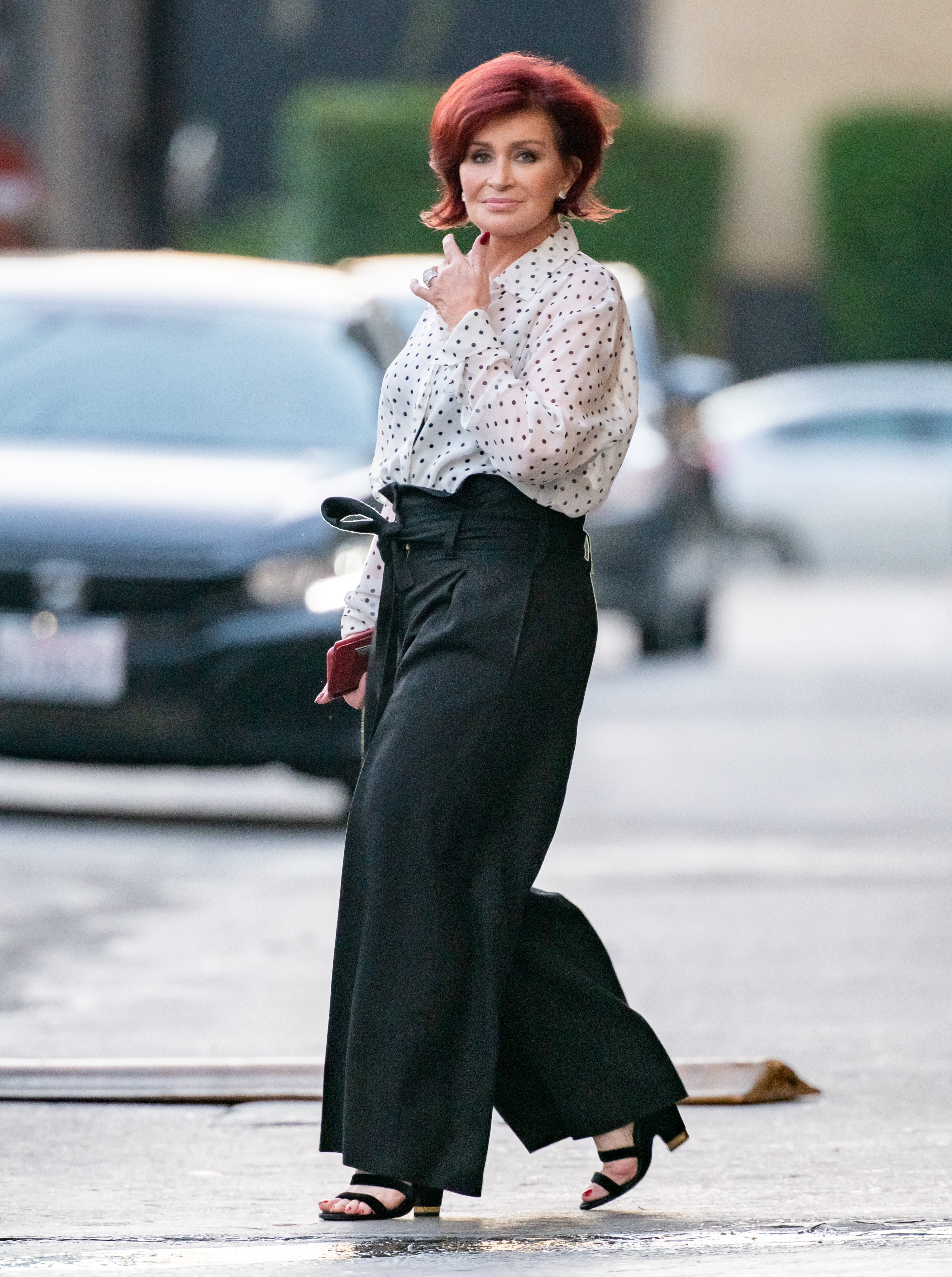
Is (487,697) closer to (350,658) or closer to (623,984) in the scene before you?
(350,658)

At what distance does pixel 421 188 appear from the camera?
30.7m

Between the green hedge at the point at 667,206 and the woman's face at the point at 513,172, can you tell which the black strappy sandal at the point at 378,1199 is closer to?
the woman's face at the point at 513,172

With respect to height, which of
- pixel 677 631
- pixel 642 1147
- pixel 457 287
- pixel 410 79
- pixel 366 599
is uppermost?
pixel 410 79

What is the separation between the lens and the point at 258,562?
778 centimetres

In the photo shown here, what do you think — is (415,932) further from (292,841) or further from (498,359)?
(292,841)

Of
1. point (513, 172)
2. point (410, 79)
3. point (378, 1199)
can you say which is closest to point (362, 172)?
point (410, 79)

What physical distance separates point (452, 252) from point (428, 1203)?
136 cm

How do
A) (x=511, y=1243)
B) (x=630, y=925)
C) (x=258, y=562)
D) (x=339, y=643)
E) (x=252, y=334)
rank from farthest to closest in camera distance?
(x=252, y=334)
(x=258, y=562)
(x=630, y=925)
(x=339, y=643)
(x=511, y=1243)

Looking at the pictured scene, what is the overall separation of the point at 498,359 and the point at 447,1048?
95 centimetres

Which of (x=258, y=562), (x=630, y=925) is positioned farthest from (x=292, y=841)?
(x=630, y=925)

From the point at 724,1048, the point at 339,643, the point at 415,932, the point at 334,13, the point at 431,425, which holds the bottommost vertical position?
the point at 724,1048

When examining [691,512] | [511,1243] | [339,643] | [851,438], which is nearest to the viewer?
[511,1243]

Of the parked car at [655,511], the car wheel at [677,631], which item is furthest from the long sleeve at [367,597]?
the car wheel at [677,631]

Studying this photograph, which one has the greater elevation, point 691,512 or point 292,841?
point 691,512
